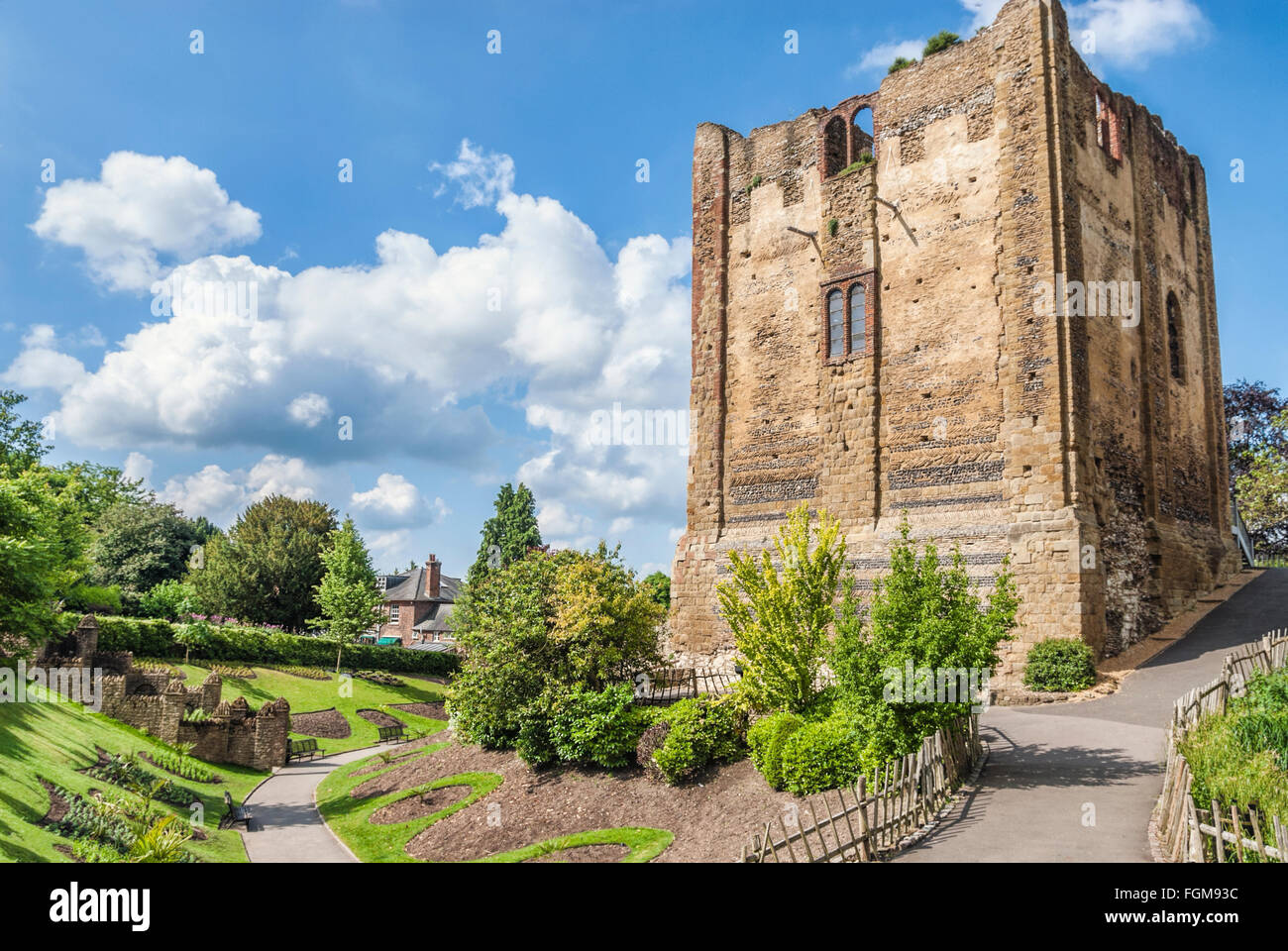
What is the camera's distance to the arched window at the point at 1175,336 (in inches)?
1149

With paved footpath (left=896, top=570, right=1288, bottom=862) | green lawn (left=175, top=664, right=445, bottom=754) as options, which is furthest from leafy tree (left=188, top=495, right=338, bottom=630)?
paved footpath (left=896, top=570, right=1288, bottom=862)

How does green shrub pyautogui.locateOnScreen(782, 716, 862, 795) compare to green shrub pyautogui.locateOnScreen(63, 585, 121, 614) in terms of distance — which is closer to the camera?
green shrub pyautogui.locateOnScreen(782, 716, 862, 795)

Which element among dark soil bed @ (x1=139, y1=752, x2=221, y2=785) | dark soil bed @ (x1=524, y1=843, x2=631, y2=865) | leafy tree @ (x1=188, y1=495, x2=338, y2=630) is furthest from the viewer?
leafy tree @ (x1=188, y1=495, x2=338, y2=630)

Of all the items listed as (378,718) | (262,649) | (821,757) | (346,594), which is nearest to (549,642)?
(821,757)

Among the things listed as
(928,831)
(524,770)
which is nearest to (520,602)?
(524,770)

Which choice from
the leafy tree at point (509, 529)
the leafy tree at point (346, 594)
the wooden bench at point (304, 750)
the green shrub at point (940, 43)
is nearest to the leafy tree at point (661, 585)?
the leafy tree at point (509, 529)

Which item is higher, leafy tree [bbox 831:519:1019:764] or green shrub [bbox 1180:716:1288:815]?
leafy tree [bbox 831:519:1019:764]

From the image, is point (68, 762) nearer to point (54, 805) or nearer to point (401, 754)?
point (54, 805)

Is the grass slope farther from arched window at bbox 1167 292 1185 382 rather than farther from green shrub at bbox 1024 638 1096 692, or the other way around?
arched window at bbox 1167 292 1185 382

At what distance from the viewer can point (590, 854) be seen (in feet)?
49.9

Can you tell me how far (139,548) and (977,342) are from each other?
4820 cm

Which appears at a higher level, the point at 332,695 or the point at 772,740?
the point at 772,740

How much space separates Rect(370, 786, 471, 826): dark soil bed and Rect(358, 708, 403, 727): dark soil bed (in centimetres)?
1434

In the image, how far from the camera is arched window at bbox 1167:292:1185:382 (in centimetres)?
2919
